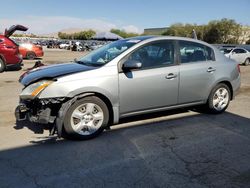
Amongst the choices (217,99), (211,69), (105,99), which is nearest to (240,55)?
(217,99)

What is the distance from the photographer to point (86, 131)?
467 centimetres

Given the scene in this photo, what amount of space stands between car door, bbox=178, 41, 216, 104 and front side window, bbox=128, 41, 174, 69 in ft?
0.82

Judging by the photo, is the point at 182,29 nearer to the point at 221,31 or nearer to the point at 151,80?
the point at 221,31

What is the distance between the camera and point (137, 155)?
161 inches

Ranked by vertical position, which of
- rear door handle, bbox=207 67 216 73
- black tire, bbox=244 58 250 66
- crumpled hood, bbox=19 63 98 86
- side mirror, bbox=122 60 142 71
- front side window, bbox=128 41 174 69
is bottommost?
black tire, bbox=244 58 250 66

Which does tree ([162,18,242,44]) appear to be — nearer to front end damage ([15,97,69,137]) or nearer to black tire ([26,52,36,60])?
black tire ([26,52,36,60])

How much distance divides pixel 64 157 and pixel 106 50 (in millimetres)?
2285

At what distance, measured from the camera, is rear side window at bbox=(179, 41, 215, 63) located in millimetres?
5570

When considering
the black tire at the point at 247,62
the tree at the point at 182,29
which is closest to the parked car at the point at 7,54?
the black tire at the point at 247,62

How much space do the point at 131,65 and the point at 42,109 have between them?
1525mm

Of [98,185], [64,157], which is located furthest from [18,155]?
[98,185]

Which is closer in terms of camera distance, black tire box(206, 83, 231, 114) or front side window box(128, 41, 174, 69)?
front side window box(128, 41, 174, 69)

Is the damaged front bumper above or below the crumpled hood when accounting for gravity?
below

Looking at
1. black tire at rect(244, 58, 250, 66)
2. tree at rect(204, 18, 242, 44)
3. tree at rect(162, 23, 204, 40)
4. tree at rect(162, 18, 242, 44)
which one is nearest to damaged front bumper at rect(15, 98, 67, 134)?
black tire at rect(244, 58, 250, 66)
